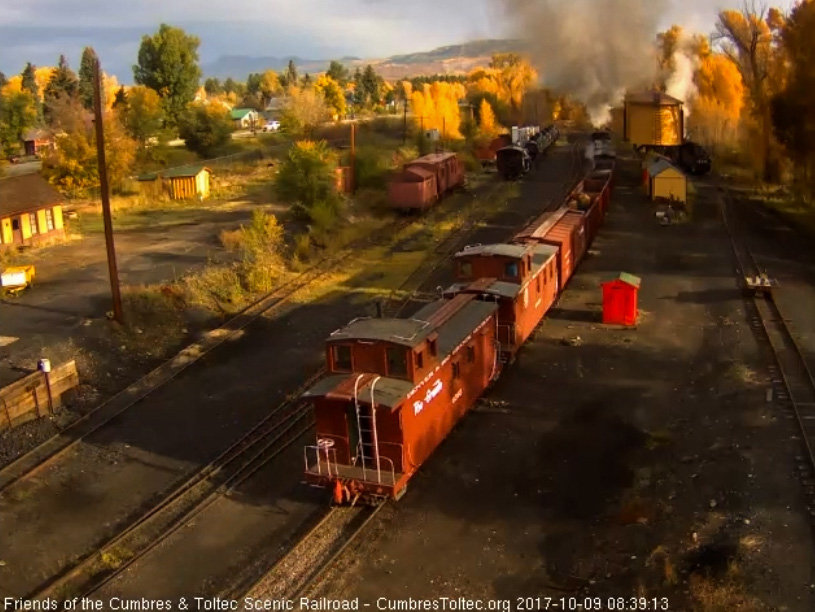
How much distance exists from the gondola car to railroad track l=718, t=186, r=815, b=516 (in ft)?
101

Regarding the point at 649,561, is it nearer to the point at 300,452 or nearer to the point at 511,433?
the point at 511,433

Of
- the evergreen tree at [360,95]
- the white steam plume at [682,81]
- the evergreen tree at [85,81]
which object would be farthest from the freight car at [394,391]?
the evergreen tree at [360,95]

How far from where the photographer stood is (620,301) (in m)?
24.7

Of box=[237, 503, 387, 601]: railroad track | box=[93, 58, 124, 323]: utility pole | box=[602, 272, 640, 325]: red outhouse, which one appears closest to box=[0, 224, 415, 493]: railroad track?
box=[93, 58, 124, 323]: utility pole

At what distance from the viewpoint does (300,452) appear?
17438 millimetres

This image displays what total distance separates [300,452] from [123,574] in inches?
198

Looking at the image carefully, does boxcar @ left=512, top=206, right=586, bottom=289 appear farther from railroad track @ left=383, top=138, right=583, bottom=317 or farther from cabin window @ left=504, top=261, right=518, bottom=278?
cabin window @ left=504, top=261, right=518, bottom=278

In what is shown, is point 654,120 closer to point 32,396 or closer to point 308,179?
point 308,179

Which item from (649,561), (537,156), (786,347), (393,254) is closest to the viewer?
(649,561)

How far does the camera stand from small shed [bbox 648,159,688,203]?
4619cm

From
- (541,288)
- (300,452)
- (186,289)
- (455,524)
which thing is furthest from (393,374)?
(186,289)

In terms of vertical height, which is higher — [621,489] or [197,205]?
[197,205]

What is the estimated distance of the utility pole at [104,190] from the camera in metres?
23.4

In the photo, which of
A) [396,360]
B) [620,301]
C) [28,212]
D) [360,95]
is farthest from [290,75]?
[396,360]
